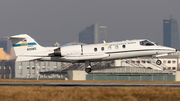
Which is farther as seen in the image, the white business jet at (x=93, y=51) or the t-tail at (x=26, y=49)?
the t-tail at (x=26, y=49)

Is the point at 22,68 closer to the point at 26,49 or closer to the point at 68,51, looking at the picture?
the point at 26,49

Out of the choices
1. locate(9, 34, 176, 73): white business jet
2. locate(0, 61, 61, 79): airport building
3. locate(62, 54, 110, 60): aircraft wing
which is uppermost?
locate(9, 34, 176, 73): white business jet

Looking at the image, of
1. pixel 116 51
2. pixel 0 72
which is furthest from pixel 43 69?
pixel 116 51

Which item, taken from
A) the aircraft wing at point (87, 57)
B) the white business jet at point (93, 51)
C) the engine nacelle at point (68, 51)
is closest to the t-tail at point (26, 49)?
the white business jet at point (93, 51)

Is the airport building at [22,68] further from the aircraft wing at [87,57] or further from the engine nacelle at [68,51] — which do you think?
the aircraft wing at [87,57]

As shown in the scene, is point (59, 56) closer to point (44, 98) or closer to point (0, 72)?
point (44, 98)

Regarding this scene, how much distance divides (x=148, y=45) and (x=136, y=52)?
176 cm

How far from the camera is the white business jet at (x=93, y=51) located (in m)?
38.6

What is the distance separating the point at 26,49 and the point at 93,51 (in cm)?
948

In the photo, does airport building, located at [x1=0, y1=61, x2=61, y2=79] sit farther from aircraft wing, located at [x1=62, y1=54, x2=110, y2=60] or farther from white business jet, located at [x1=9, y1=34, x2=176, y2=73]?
aircraft wing, located at [x1=62, y1=54, x2=110, y2=60]

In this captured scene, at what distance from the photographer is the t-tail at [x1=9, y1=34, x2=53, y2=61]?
4131 centimetres

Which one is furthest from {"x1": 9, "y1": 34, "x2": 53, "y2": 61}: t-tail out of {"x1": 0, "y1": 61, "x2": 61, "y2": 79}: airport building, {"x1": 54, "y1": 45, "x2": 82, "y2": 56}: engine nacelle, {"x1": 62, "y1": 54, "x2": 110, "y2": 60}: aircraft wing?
{"x1": 0, "y1": 61, "x2": 61, "y2": 79}: airport building

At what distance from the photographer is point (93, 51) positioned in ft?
128

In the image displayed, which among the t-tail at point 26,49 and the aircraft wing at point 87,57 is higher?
the t-tail at point 26,49
